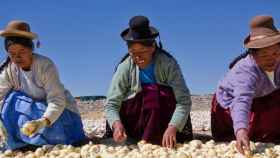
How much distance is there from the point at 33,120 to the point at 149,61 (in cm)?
106

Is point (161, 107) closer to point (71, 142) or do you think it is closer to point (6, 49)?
point (71, 142)

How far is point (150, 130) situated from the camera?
4605 millimetres

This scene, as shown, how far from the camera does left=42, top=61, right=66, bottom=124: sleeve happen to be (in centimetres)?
450

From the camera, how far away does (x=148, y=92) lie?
4648 millimetres

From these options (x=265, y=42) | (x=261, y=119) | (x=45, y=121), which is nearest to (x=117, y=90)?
(x=45, y=121)

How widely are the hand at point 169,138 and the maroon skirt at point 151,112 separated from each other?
0.25 meters

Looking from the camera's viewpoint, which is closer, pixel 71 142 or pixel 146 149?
pixel 146 149

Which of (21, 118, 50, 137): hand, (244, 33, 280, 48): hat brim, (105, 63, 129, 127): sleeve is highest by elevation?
(244, 33, 280, 48): hat brim

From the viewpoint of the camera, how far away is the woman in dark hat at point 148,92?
455 cm

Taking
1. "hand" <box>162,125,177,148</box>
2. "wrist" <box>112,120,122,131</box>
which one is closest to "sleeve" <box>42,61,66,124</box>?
"wrist" <box>112,120,122,131</box>

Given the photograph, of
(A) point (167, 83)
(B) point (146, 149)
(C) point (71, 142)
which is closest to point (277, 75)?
(A) point (167, 83)

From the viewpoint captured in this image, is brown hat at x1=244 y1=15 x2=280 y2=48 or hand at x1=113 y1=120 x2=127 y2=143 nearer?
brown hat at x1=244 y1=15 x2=280 y2=48

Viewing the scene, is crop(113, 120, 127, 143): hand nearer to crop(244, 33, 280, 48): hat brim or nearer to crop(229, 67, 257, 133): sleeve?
crop(229, 67, 257, 133): sleeve

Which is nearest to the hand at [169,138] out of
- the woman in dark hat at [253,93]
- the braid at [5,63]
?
the woman in dark hat at [253,93]
